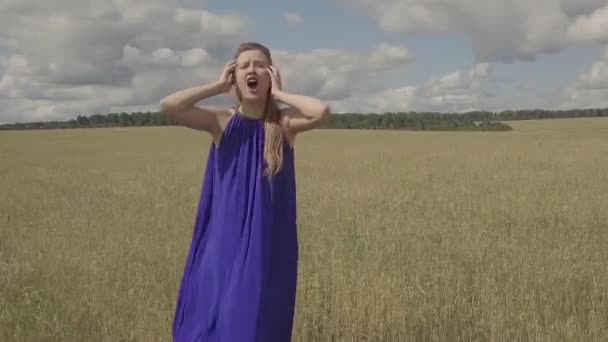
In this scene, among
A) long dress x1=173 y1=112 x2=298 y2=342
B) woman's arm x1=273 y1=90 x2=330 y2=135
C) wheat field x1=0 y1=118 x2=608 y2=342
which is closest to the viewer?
long dress x1=173 y1=112 x2=298 y2=342

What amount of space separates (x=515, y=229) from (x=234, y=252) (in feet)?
24.0

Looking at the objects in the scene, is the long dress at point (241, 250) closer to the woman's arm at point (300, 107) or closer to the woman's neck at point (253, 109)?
the woman's neck at point (253, 109)

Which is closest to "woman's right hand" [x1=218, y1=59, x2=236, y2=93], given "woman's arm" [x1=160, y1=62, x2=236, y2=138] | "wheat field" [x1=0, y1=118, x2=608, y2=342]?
"woman's arm" [x1=160, y1=62, x2=236, y2=138]

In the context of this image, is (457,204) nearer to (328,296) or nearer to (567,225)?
(567,225)

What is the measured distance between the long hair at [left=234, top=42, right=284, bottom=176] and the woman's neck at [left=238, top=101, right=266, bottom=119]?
0.03m

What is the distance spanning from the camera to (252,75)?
3.10 metres

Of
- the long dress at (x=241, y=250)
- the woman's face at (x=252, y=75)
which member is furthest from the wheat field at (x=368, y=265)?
the woman's face at (x=252, y=75)

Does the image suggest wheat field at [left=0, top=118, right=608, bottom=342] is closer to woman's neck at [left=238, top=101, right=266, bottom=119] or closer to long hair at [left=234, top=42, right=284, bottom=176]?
long hair at [left=234, top=42, right=284, bottom=176]

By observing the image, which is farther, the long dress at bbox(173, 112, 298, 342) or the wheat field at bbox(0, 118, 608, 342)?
the wheat field at bbox(0, 118, 608, 342)

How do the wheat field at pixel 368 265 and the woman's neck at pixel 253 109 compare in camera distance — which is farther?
the wheat field at pixel 368 265

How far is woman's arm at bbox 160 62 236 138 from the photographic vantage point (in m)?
3.11

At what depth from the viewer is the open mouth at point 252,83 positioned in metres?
3.10

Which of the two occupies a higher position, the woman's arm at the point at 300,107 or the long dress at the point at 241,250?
the woman's arm at the point at 300,107

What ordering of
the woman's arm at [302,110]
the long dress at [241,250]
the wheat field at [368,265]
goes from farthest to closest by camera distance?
1. the wheat field at [368,265]
2. the woman's arm at [302,110]
3. the long dress at [241,250]
